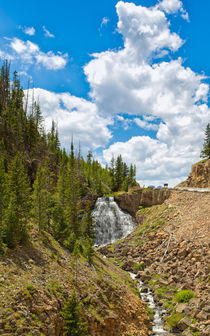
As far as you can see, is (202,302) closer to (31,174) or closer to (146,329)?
(146,329)

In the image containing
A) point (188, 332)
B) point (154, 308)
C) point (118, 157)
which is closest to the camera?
point (188, 332)

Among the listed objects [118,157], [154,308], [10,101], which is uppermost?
[10,101]

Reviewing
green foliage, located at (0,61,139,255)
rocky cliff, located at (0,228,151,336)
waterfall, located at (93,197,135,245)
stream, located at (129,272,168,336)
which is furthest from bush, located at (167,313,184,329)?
waterfall, located at (93,197,135,245)

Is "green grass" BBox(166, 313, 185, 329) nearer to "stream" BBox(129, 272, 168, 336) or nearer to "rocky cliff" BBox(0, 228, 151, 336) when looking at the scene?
"stream" BBox(129, 272, 168, 336)

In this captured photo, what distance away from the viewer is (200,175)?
53.8 meters

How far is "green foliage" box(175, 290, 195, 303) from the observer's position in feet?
67.3

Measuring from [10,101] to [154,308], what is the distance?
70658 mm

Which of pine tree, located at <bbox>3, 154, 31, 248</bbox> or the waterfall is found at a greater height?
pine tree, located at <bbox>3, 154, 31, 248</bbox>

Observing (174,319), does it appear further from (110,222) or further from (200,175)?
(200,175)

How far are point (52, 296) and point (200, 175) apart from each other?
159 ft

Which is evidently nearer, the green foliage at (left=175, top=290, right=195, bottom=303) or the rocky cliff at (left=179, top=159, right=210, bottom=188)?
the green foliage at (left=175, top=290, right=195, bottom=303)

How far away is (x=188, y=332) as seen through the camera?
16266mm

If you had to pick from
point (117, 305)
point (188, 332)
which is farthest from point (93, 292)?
point (188, 332)

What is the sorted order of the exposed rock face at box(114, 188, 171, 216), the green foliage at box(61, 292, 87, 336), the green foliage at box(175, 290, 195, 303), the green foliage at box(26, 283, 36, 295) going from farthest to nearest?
the exposed rock face at box(114, 188, 171, 216) < the green foliage at box(175, 290, 195, 303) < the green foliage at box(26, 283, 36, 295) < the green foliage at box(61, 292, 87, 336)
